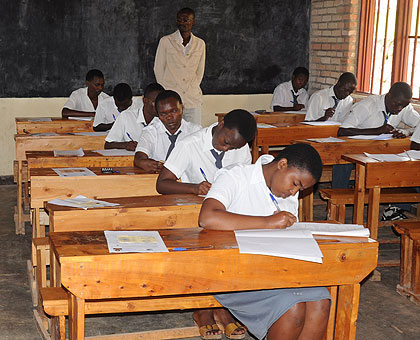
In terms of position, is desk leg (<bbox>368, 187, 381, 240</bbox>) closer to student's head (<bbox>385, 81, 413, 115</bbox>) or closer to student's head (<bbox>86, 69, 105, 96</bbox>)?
student's head (<bbox>385, 81, 413, 115</bbox>)

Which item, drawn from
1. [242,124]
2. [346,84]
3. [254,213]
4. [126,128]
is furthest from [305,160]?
[346,84]

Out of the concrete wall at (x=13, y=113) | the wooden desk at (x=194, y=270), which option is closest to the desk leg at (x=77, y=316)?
the wooden desk at (x=194, y=270)

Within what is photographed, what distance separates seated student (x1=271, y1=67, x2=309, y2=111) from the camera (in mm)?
7734

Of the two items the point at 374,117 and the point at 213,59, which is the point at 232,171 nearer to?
the point at 374,117

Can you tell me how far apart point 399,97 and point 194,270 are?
3.50 meters

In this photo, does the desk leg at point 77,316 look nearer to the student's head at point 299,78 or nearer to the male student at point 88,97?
the male student at point 88,97

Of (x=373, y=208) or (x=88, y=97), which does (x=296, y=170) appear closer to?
(x=373, y=208)

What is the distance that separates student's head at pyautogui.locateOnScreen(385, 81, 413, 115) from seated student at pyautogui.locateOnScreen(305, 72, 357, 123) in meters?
1.08

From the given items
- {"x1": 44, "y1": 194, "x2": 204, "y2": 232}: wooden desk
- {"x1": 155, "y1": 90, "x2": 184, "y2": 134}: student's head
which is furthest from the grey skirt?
{"x1": 155, "y1": 90, "x2": 184, "y2": 134}: student's head

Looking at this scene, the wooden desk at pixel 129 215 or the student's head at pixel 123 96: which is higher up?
the student's head at pixel 123 96

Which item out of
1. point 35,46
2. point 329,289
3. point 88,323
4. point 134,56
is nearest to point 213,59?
point 134,56

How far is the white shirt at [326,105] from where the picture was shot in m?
6.55

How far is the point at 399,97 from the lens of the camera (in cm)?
525

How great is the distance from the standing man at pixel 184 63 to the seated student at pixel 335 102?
1.25 m
